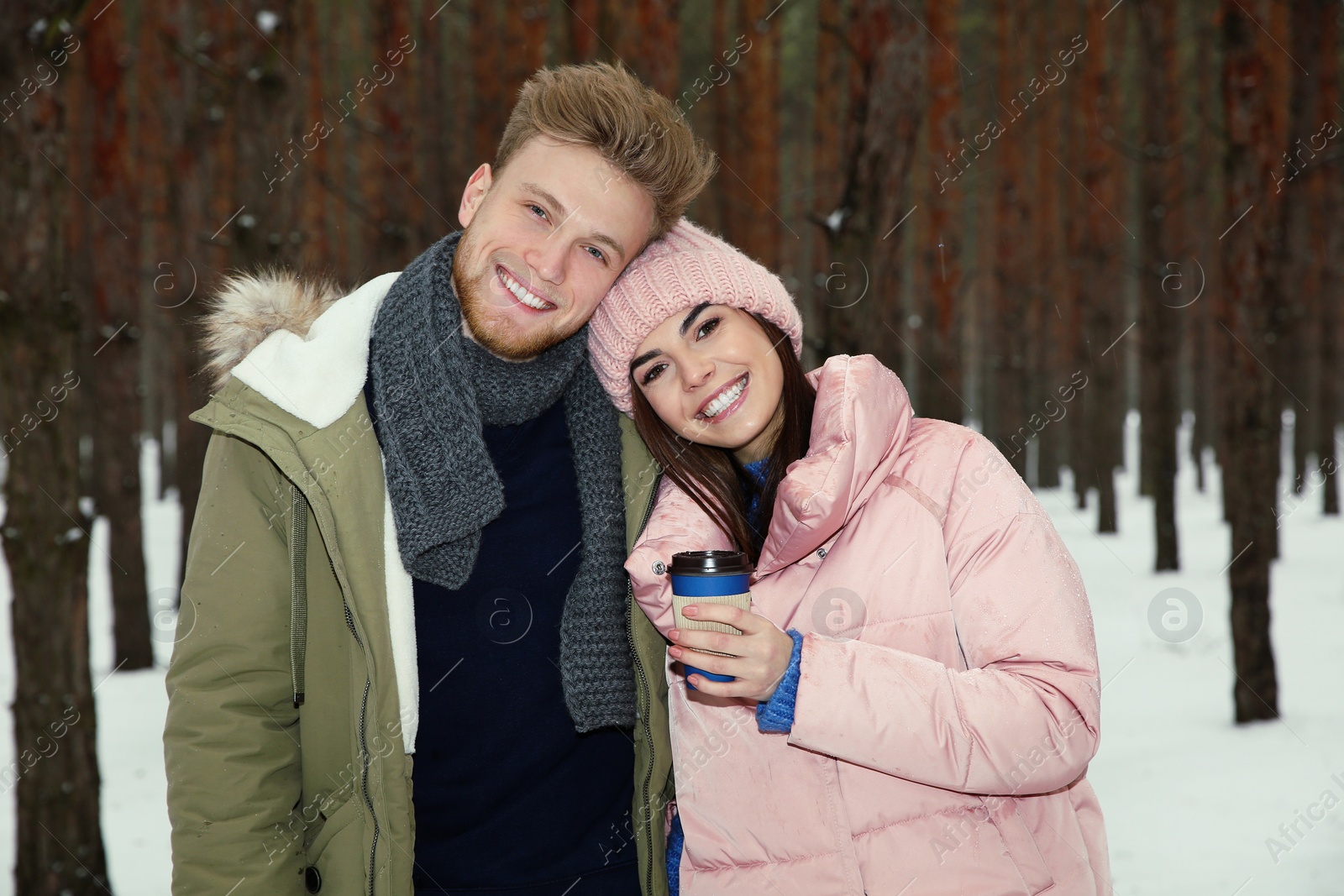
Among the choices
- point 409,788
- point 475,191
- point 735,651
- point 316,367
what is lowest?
point 409,788

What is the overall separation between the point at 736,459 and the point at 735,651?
756mm

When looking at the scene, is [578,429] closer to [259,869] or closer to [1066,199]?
[259,869]

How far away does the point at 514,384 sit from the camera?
2.26 meters

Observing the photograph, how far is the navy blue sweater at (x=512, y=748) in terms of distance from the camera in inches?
81.8

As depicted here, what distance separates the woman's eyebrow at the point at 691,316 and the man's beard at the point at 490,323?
0.26 meters

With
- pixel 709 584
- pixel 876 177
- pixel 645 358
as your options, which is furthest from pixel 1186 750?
pixel 709 584

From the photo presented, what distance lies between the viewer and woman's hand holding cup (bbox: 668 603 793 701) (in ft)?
5.70

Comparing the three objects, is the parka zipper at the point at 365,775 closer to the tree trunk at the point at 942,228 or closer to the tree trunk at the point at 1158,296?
the tree trunk at the point at 942,228

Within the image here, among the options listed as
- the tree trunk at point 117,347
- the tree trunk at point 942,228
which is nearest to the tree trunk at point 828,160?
the tree trunk at point 942,228

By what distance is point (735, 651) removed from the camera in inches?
68.4

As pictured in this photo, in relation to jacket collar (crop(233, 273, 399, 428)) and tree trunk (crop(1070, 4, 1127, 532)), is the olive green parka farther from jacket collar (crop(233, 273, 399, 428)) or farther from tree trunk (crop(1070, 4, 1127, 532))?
tree trunk (crop(1070, 4, 1127, 532))

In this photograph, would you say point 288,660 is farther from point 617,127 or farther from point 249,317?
point 617,127

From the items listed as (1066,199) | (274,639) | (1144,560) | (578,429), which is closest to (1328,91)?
(1066,199)

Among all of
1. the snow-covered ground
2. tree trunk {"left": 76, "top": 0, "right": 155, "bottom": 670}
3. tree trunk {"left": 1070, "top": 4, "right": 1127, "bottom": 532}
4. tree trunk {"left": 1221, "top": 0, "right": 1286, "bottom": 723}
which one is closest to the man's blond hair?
the snow-covered ground
